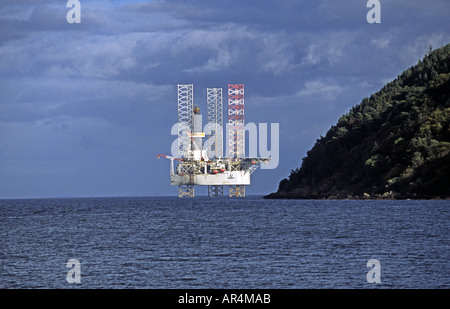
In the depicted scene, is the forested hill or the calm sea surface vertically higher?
the forested hill

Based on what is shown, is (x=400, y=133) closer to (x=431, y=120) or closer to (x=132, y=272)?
(x=431, y=120)

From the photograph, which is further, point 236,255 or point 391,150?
point 391,150

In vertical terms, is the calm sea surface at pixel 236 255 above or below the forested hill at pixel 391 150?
below

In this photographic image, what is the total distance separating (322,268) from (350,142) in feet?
372

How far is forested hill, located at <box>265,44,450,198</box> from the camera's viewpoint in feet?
346

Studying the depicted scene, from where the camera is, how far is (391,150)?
121312mm

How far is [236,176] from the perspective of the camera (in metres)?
184

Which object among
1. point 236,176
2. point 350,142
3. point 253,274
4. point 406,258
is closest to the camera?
point 253,274

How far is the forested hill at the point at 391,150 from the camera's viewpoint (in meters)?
105

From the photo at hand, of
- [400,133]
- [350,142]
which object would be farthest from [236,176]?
[400,133]

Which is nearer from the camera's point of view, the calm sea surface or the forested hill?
the calm sea surface

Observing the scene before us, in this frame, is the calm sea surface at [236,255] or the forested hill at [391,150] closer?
the calm sea surface at [236,255]

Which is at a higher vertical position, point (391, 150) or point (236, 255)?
point (391, 150)
